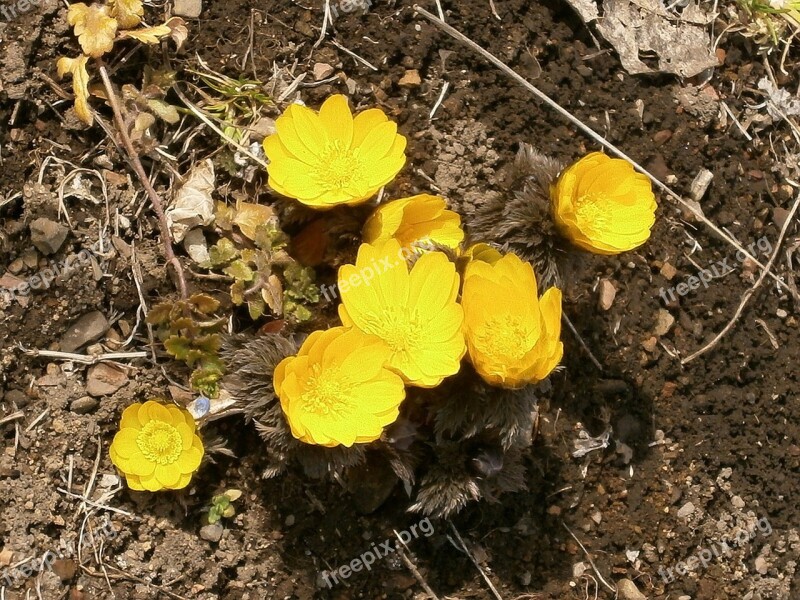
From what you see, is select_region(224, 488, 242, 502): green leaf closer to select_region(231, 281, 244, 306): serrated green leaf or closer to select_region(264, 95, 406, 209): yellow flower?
select_region(231, 281, 244, 306): serrated green leaf

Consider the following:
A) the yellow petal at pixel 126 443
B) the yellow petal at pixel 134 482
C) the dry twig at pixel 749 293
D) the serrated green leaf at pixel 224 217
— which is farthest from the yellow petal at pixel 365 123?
the dry twig at pixel 749 293

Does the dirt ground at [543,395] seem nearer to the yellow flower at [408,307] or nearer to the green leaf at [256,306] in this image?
the green leaf at [256,306]

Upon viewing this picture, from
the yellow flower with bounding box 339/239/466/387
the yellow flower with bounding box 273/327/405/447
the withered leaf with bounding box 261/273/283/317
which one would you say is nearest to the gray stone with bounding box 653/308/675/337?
the yellow flower with bounding box 339/239/466/387

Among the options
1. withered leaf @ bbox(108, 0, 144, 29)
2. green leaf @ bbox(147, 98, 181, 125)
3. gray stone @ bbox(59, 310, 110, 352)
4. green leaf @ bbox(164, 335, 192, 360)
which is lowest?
gray stone @ bbox(59, 310, 110, 352)

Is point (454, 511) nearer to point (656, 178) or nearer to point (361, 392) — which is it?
point (361, 392)

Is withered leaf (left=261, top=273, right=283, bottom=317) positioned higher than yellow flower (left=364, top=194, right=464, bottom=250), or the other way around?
yellow flower (left=364, top=194, right=464, bottom=250)

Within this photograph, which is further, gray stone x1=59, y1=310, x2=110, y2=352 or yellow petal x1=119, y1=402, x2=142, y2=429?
gray stone x1=59, y1=310, x2=110, y2=352
